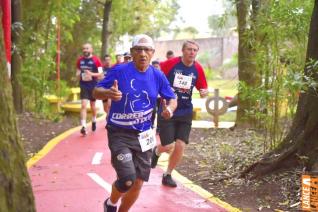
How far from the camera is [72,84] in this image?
79.7ft

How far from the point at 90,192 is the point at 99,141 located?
15.1 feet

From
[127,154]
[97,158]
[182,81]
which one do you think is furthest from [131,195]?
[97,158]

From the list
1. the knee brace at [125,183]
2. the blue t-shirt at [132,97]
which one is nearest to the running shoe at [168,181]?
the blue t-shirt at [132,97]

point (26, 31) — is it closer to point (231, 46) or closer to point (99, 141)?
point (99, 141)

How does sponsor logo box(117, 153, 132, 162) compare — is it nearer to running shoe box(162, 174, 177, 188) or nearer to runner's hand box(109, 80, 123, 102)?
runner's hand box(109, 80, 123, 102)

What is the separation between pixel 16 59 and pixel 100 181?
7661mm

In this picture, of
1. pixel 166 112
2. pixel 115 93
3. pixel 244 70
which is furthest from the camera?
pixel 244 70

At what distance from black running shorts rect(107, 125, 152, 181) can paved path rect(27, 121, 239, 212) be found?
3.15ft

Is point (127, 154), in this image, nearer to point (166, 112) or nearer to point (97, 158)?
point (166, 112)

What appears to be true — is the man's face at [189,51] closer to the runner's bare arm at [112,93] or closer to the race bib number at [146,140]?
the race bib number at [146,140]

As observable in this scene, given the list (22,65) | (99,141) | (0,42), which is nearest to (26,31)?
(22,65)

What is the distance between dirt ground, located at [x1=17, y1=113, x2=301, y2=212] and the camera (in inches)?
257

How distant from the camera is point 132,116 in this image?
5488 mm

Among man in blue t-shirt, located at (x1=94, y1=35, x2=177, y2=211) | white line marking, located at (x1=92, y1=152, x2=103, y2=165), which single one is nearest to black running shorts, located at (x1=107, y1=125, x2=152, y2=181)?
man in blue t-shirt, located at (x1=94, y1=35, x2=177, y2=211)
